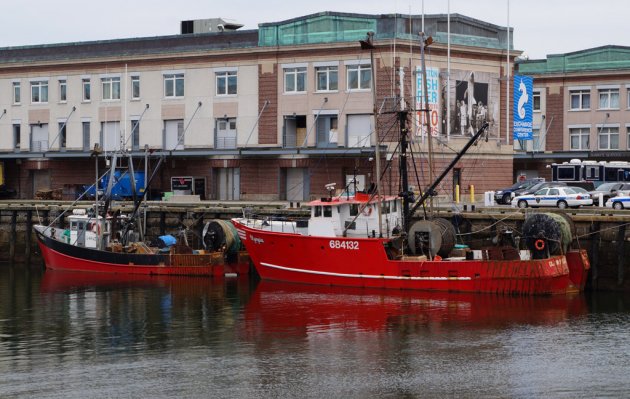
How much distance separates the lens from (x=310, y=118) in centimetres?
7506

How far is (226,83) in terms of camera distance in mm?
77438

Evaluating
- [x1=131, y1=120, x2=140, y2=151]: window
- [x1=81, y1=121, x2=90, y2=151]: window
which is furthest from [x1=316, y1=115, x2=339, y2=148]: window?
[x1=81, y1=121, x2=90, y2=151]: window

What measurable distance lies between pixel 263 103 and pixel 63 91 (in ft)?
51.4

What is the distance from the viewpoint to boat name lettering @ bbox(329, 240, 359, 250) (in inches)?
2045

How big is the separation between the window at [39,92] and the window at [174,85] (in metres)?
9.76

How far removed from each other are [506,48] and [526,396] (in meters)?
47.9

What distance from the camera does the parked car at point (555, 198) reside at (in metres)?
66.3

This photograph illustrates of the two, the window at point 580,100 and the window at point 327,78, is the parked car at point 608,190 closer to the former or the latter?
the window at point 327,78

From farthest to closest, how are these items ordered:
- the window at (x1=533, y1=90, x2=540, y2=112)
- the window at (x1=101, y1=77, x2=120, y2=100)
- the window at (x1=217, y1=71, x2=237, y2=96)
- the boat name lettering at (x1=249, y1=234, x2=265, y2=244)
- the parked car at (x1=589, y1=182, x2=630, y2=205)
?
the window at (x1=533, y1=90, x2=540, y2=112)
the window at (x1=101, y1=77, x2=120, y2=100)
the window at (x1=217, y1=71, x2=237, y2=96)
the parked car at (x1=589, y1=182, x2=630, y2=205)
the boat name lettering at (x1=249, y1=234, x2=265, y2=244)

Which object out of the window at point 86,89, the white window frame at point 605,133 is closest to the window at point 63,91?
the window at point 86,89

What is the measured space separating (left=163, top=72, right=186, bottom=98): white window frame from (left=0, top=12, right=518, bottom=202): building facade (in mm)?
93

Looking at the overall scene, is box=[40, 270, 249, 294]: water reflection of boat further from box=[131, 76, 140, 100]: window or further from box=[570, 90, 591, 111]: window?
box=[570, 90, 591, 111]: window

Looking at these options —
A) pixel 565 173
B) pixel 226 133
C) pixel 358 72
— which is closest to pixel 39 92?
pixel 226 133

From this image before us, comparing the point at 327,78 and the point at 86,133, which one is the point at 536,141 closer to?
the point at 327,78
